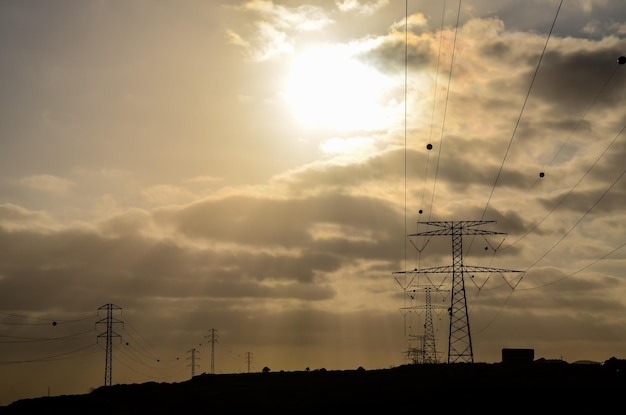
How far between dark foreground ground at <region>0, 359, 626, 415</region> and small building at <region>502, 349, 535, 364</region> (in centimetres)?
704

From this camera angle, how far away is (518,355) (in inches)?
4412

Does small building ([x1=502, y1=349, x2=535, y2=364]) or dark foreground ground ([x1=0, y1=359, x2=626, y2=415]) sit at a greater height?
small building ([x1=502, y1=349, x2=535, y2=364])

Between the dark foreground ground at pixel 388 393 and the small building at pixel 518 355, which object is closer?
the dark foreground ground at pixel 388 393

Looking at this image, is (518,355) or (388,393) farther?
(518,355)

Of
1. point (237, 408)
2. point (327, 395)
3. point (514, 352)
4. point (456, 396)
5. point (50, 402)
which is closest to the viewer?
point (456, 396)

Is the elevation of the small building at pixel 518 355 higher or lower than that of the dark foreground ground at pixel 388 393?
higher

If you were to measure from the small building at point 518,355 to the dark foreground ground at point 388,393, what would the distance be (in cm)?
704

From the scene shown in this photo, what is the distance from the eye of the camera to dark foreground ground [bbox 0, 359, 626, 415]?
260ft

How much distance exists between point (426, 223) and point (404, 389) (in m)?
22.2

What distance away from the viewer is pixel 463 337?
328ft

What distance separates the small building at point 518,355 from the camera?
365ft

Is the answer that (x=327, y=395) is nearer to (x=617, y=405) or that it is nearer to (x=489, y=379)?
(x=489, y=379)

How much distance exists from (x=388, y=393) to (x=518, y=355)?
30.3m

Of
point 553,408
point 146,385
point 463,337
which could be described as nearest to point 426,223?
point 463,337
